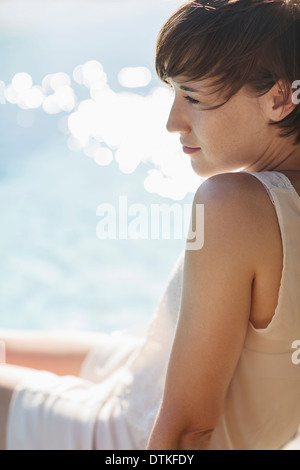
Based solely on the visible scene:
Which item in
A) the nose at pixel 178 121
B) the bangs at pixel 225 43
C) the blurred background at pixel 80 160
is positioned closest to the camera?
the bangs at pixel 225 43

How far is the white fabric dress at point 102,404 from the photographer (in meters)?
1.33

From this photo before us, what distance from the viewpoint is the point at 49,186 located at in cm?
493

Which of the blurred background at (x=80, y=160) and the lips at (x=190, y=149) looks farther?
the blurred background at (x=80, y=160)

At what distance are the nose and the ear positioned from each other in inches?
7.4

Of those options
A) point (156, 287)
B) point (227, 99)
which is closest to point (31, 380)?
point (227, 99)

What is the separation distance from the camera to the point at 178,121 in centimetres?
129

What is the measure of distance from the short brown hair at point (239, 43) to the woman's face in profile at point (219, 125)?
27mm

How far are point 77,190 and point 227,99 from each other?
3.68 metres

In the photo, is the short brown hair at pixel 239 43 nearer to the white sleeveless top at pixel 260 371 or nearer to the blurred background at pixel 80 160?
the white sleeveless top at pixel 260 371

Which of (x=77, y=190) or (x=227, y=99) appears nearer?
(x=227, y=99)

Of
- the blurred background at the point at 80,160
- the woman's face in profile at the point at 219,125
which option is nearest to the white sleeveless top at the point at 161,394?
the woman's face in profile at the point at 219,125

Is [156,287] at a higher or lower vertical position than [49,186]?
lower

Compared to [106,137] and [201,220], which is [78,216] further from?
[201,220]

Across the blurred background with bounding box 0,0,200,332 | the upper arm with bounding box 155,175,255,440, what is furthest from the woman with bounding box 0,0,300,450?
the blurred background with bounding box 0,0,200,332
